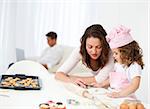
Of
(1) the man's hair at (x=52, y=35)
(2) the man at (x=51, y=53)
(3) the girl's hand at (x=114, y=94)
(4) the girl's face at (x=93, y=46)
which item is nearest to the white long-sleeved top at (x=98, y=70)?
(4) the girl's face at (x=93, y=46)

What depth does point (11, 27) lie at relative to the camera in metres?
4.03

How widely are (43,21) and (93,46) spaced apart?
2495 millimetres

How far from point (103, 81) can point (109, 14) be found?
2.26 m

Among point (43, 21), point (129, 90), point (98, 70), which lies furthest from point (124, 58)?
point (43, 21)

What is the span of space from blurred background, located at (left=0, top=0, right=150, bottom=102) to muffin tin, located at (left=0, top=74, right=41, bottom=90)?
2.22 metres

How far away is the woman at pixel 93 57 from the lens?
5.73ft

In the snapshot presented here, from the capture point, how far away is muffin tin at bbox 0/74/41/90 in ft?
5.08

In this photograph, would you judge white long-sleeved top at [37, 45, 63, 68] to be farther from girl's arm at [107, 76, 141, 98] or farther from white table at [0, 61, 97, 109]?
girl's arm at [107, 76, 141, 98]

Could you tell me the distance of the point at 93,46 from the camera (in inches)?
68.6

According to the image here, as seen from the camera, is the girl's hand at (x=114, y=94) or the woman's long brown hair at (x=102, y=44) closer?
the girl's hand at (x=114, y=94)

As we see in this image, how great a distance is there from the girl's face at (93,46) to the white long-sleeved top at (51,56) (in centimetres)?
185

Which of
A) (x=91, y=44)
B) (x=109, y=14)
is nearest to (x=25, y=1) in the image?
(x=109, y=14)

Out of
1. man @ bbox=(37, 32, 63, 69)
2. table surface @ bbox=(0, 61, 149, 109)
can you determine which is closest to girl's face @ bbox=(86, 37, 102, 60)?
table surface @ bbox=(0, 61, 149, 109)

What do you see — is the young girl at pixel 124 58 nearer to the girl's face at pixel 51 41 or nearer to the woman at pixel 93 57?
the woman at pixel 93 57
